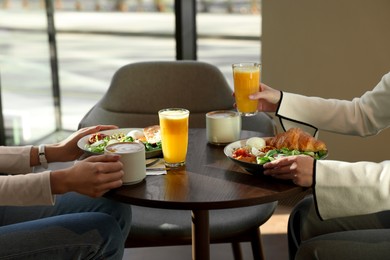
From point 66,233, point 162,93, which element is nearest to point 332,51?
point 162,93

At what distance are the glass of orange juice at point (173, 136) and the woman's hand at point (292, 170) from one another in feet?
0.82

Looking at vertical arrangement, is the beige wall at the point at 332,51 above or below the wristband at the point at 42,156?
above

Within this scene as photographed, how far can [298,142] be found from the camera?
1449 millimetres

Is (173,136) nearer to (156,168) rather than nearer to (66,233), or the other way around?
(156,168)

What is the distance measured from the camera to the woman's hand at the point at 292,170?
130cm

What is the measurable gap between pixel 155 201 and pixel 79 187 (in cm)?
20

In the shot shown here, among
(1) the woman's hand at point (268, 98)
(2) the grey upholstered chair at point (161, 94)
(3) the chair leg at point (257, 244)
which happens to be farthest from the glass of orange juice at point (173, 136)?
(2) the grey upholstered chair at point (161, 94)

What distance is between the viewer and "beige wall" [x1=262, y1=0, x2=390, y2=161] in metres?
2.80

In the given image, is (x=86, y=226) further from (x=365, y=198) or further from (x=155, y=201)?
(x=365, y=198)

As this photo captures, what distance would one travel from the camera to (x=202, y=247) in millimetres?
1510

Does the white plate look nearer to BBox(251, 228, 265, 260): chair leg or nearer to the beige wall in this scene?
BBox(251, 228, 265, 260): chair leg

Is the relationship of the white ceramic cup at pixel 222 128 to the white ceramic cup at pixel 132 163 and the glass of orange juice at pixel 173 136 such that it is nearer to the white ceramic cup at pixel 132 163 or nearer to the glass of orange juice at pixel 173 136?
the glass of orange juice at pixel 173 136

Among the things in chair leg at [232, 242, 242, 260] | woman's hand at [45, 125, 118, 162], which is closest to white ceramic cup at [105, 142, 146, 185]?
woman's hand at [45, 125, 118, 162]

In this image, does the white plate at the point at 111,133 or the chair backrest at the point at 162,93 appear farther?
the chair backrest at the point at 162,93
